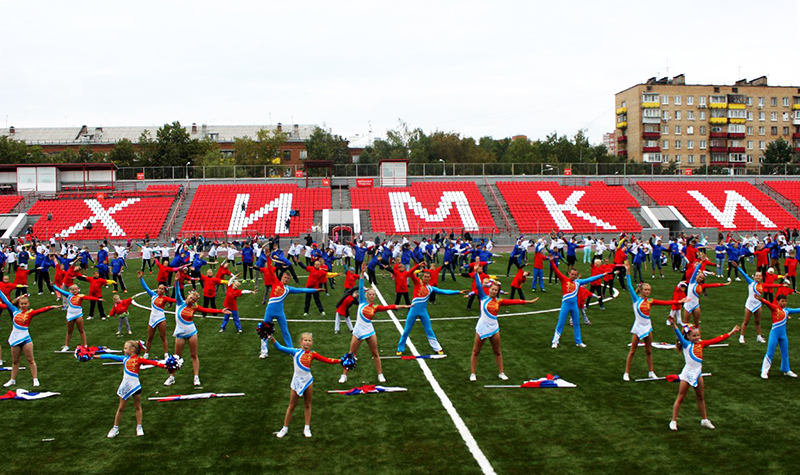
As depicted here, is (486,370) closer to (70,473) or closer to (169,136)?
(70,473)

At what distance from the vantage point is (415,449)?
9109mm

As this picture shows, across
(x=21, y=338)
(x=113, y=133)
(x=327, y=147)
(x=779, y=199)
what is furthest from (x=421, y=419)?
(x=113, y=133)

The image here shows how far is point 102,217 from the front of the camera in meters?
54.3

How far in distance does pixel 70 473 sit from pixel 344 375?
5.46 metres

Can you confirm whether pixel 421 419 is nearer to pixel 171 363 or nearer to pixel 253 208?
pixel 171 363

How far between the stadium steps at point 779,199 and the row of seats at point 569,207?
15444mm

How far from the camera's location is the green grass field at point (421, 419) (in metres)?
8.65

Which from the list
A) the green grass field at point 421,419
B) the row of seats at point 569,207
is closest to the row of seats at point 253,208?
the row of seats at point 569,207

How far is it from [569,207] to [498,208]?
6837mm

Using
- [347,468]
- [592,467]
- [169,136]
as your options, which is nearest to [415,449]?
[347,468]

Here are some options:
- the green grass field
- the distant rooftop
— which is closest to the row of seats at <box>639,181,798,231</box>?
the green grass field

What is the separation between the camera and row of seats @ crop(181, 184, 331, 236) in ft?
175

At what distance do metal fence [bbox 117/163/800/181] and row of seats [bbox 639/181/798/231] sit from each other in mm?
2625

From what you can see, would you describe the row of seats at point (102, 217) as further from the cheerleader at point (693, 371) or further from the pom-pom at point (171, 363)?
the cheerleader at point (693, 371)
